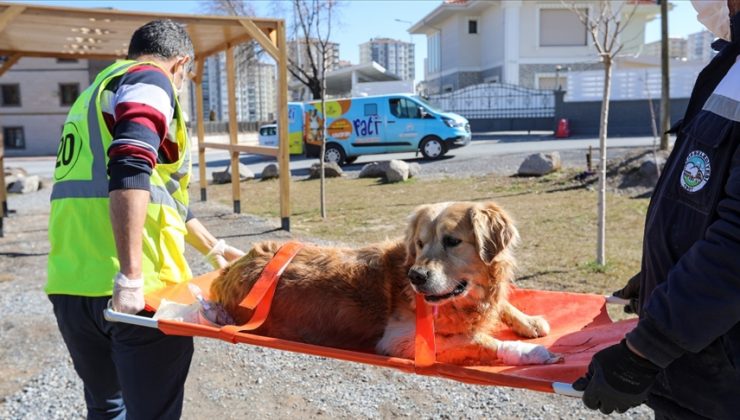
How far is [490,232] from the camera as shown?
3.07 meters

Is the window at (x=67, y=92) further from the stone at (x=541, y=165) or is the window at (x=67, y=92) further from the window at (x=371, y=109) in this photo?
the stone at (x=541, y=165)

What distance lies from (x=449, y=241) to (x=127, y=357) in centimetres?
154

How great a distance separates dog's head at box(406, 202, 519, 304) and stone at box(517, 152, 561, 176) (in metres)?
11.6

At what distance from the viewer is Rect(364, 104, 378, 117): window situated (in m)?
21.6

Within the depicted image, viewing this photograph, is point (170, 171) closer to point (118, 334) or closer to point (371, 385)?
point (118, 334)

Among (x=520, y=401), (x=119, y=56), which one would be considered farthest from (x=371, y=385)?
(x=119, y=56)

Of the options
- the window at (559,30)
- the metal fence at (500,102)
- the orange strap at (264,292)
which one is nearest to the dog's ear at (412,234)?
the orange strap at (264,292)

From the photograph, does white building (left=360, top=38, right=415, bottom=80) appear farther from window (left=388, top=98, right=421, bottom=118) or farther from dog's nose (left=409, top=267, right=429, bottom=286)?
dog's nose (left=409, top=267, right=429, bottom=286)

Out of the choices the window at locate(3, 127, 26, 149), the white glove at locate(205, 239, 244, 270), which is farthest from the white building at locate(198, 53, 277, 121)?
the white glove at locate(205, 239, 244, 270)

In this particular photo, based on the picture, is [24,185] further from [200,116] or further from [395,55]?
[395,55]

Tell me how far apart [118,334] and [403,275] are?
138cm

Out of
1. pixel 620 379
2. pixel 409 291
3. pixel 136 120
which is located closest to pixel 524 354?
pixel 409 291

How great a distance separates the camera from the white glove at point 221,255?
11.3 ft

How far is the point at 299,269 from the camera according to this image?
319 centimetres
